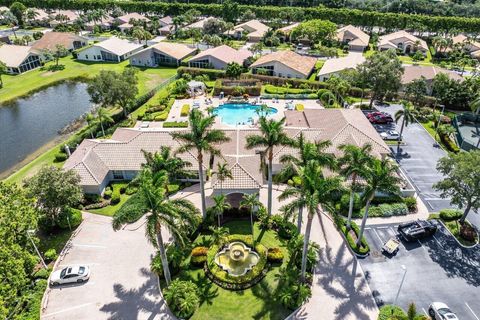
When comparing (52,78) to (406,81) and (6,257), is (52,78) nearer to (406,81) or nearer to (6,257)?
(6,257)

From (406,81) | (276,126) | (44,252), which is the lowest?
(44,252)

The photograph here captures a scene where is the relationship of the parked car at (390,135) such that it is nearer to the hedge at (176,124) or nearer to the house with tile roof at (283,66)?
the house with tile roof at (283,66)

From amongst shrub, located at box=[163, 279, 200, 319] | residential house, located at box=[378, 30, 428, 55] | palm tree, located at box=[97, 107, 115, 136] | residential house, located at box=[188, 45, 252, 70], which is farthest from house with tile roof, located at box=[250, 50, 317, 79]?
shrub, located at box=[163, 279, 200, 319]

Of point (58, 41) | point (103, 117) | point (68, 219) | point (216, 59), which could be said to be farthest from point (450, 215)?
point (58, 41)

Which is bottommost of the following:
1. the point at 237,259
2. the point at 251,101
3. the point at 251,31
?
the point at 237,259

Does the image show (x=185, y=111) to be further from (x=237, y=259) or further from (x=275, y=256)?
(x=275, y=256)

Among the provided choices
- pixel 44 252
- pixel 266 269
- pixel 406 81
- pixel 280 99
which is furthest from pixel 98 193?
pixel 406 81

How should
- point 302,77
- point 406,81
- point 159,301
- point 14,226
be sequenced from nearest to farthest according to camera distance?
1. point 14,226
2. point 159,301
3. point 406,81
4. point 302,77
